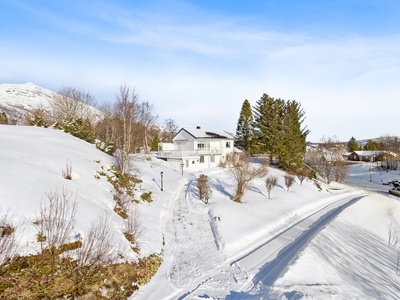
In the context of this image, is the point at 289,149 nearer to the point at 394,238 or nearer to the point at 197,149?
the point at 197,149

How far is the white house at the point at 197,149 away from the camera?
34.7 metres

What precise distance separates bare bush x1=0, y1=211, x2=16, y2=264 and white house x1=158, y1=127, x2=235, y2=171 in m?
26.9

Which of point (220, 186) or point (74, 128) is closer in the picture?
point (220, 186)

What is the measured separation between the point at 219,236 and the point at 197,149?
81.5 ft

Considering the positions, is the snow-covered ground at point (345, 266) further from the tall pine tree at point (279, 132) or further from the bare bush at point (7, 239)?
the tall pine tree at point (279, 132)

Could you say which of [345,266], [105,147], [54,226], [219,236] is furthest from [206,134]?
[54,226]

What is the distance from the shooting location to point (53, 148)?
15.0 meters

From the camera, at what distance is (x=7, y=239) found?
579 centimetres

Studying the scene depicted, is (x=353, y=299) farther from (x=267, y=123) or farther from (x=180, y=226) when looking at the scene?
(x=267, y=123)

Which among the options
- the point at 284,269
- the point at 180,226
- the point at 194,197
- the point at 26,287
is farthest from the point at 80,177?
the point at 284,269

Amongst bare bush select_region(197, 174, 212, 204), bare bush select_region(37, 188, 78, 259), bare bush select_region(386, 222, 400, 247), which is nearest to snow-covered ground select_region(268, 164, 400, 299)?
bare bush select_region(386, 222, 400, 247)

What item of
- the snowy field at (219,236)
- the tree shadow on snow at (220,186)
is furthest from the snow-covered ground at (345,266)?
the tree shadow on snow at (220,186)

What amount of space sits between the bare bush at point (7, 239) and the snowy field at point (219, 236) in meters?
0.25

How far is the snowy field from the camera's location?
7.43 metres
